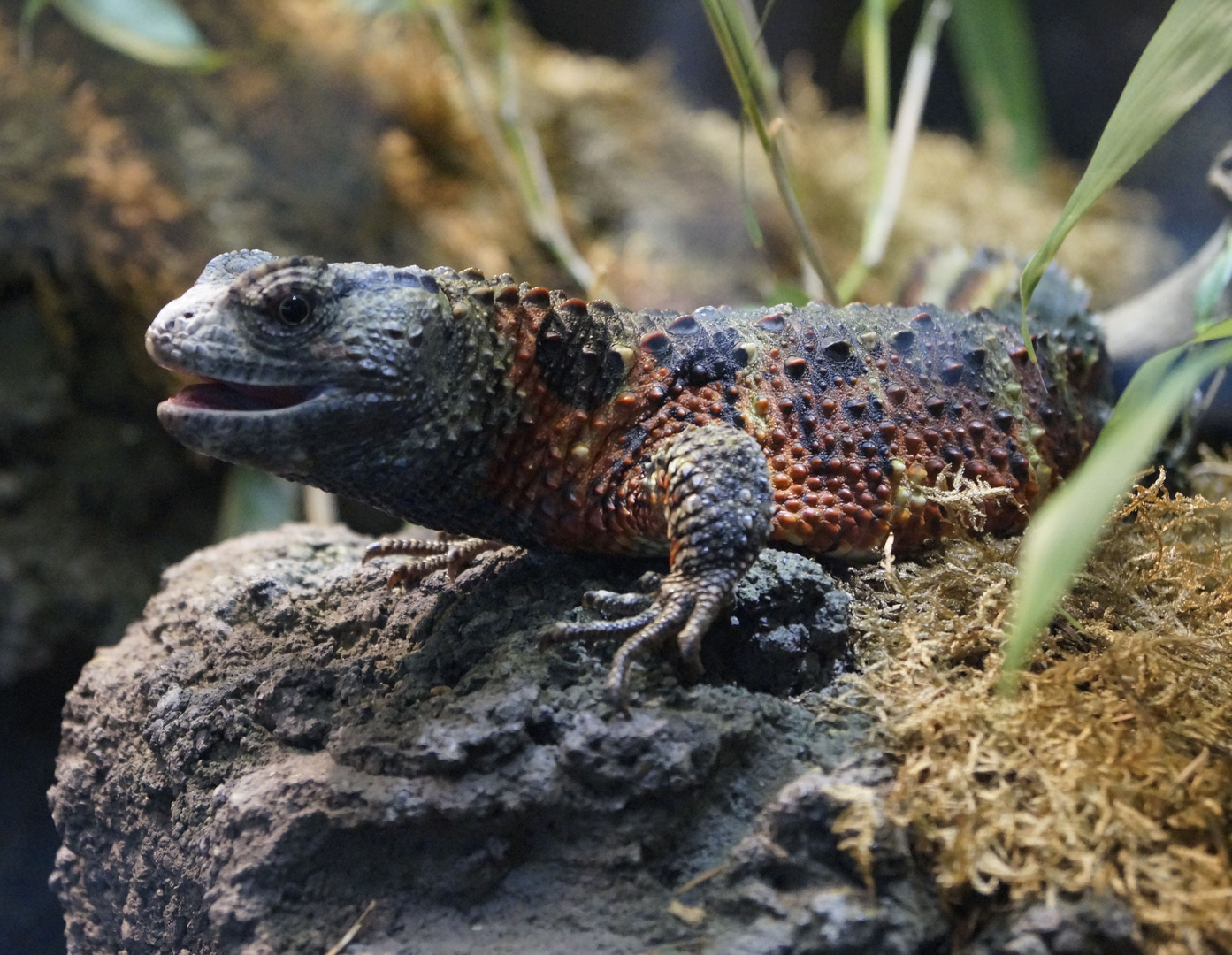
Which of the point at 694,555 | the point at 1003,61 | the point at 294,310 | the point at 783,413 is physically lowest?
Result: the point at 694,555

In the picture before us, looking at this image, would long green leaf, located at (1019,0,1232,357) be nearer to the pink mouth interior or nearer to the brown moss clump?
the brown moss clump

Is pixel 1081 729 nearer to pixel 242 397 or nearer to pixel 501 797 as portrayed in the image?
pixel 501 797

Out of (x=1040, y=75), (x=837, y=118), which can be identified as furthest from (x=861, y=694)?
(x=1040, y=75)

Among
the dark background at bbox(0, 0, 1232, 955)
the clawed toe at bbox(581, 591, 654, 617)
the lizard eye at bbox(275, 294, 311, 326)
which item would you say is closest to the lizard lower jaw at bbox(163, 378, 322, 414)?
the lizard eye at bbox(275, 294, 311, 326)

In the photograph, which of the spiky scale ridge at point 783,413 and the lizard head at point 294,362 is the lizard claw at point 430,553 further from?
the lizard head at point 294,362

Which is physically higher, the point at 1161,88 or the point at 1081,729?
the point at 1161,88

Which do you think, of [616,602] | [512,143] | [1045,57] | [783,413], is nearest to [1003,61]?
[512,143]

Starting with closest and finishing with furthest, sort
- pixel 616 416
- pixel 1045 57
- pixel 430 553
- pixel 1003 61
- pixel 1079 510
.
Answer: pixel 1079 510 → pixel 616 416 → pixel 430 553 → pixel 1003 61 → pixel 1045 57

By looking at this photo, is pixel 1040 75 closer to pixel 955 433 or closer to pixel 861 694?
pixel 955 433
